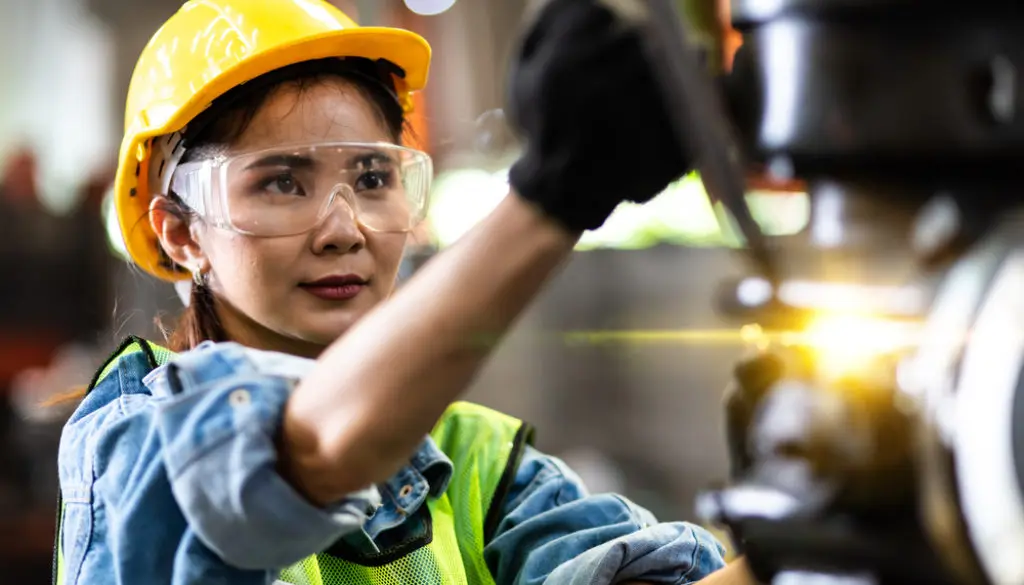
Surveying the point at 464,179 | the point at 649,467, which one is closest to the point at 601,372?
the point at 649,467

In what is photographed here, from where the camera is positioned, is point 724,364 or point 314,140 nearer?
point 314,140

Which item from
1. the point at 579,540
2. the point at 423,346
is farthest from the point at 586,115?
the point at 579,540

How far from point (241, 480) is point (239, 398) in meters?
0.07

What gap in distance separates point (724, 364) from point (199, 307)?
3881mm

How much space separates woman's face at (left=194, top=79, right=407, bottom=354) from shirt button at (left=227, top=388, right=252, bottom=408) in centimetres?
56

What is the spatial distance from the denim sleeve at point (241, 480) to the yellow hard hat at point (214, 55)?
0.68m

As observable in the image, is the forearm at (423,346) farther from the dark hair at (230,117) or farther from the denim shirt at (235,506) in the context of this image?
the dark hair at (230,117)

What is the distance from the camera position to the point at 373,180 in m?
1.64

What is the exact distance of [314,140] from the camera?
1592 mm

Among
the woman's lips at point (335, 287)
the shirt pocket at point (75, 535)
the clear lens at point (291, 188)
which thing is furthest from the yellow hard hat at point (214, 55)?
the shirt pocket at point (75, 535)

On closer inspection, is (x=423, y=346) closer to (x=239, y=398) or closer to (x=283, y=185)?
(x=239, y=398)

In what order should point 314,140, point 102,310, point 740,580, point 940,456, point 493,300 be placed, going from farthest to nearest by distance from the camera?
point 102,310 < point 314,140 < point 740,580 < point 493,300 < point 940,456

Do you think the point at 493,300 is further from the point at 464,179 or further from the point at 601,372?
the point at 601,372

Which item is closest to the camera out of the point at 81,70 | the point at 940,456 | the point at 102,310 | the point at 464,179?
the point at 940,456
